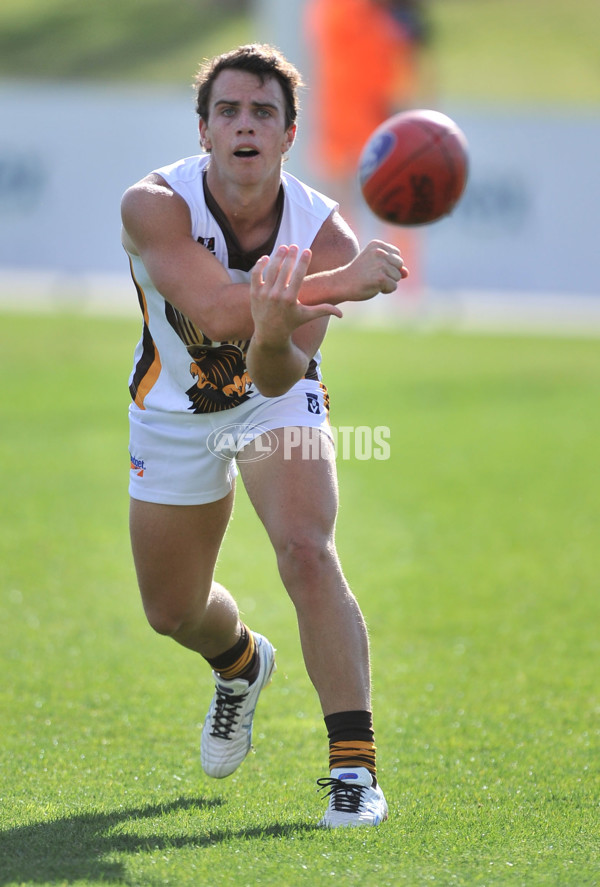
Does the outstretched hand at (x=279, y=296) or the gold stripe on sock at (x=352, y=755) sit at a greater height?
the outstretched hand at (x=279, y=296)

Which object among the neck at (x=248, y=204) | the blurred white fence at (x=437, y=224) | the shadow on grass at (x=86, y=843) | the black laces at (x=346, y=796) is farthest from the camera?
the blurred white fence at (x=437, y=224)

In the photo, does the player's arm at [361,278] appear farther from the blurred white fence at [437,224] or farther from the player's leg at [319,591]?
the blurred white fence at [437,224]

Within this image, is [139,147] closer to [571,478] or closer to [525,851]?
[571,478]

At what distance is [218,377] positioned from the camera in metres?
4.50

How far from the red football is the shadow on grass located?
244cm

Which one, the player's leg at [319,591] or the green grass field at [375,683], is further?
the player's leg at [319,591]

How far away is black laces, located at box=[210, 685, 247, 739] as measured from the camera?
4750mm

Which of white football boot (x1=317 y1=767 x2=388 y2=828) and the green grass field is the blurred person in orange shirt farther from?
white football boot (x1=317 y1=767 x2=388 y2=828)

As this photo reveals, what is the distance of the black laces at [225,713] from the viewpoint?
4750 millimetres

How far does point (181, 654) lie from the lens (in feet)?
21.3

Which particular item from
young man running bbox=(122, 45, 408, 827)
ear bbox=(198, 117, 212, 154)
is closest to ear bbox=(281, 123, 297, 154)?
young man running bbox=(122, 45, 408, 827)

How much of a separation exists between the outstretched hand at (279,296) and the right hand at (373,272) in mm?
101

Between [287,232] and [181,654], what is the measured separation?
2.83 metres

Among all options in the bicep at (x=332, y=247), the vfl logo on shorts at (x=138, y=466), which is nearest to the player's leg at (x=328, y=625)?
the vfl logo on shorts at (x=138, y=466)
